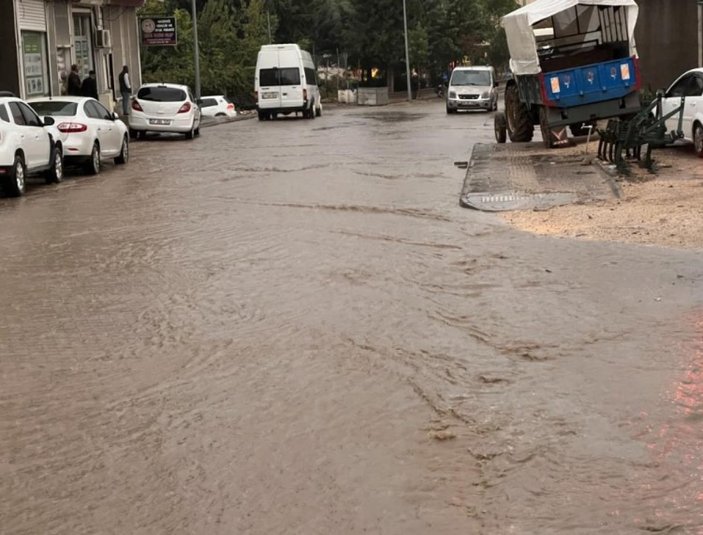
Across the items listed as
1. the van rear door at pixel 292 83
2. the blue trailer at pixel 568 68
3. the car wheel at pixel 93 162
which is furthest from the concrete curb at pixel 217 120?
the car wheel at pixel 93 162

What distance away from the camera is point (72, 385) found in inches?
263

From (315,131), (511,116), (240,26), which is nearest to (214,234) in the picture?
(511,116)

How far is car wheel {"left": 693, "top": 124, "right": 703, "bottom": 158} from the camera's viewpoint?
736 inches

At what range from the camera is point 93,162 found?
830 inches

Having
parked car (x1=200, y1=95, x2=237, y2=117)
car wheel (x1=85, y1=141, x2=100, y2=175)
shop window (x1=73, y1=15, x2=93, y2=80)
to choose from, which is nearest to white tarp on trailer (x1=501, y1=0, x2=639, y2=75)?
car wheel (x1=85, y1=141, x2=100, y2=175)

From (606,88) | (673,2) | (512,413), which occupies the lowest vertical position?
(512,413)

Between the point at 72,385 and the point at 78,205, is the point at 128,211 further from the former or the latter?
the point at 72,385

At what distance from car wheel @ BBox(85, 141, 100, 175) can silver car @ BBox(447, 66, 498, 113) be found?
25957 millimetres

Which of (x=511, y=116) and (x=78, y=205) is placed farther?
(x=511, y=116)

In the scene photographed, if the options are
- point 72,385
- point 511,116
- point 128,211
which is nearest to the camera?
point 72,385

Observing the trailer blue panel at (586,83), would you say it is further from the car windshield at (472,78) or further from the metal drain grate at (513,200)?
the car windshield at (472,78)

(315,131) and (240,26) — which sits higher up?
(240,26)

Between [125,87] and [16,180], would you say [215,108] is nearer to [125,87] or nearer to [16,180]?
[125,87]

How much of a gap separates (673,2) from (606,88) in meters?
11.9
